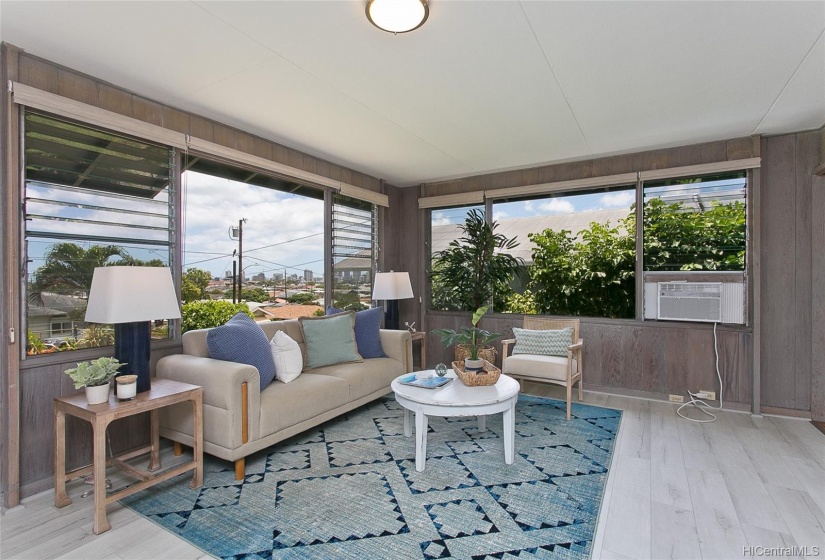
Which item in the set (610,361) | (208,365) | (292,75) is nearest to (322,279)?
(208,365)

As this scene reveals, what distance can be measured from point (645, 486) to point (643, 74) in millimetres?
2531

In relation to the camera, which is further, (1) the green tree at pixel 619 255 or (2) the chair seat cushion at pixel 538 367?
(1) the green tree at pixel 619 255

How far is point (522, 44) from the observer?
229 centimetres

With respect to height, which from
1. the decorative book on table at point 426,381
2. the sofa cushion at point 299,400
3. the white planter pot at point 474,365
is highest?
the white planter pot at point 474,365

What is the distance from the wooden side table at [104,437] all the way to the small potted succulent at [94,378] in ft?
0.15

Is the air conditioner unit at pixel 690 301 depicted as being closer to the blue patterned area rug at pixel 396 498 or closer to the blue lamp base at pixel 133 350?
the blue patterned area rug at pixel 396 498

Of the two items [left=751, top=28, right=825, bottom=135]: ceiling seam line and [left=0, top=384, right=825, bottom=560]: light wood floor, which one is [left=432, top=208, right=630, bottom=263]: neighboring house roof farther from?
[left=0, top=384, right=825, bottom=560]: light wood floor

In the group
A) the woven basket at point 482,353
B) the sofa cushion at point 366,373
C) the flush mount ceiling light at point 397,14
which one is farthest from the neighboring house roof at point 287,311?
the flush mount ceiling light at point 397,14

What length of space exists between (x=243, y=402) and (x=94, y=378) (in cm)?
77

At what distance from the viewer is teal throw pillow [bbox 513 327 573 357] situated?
3.95 meters

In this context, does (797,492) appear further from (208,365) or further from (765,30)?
(208,365)

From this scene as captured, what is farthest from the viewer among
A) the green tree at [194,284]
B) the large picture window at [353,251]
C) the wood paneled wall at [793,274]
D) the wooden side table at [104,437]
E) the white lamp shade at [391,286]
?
the large picture window at [353,251]

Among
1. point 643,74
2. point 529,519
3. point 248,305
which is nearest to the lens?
point 529,519

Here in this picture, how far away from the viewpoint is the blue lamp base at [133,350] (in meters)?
2.39
